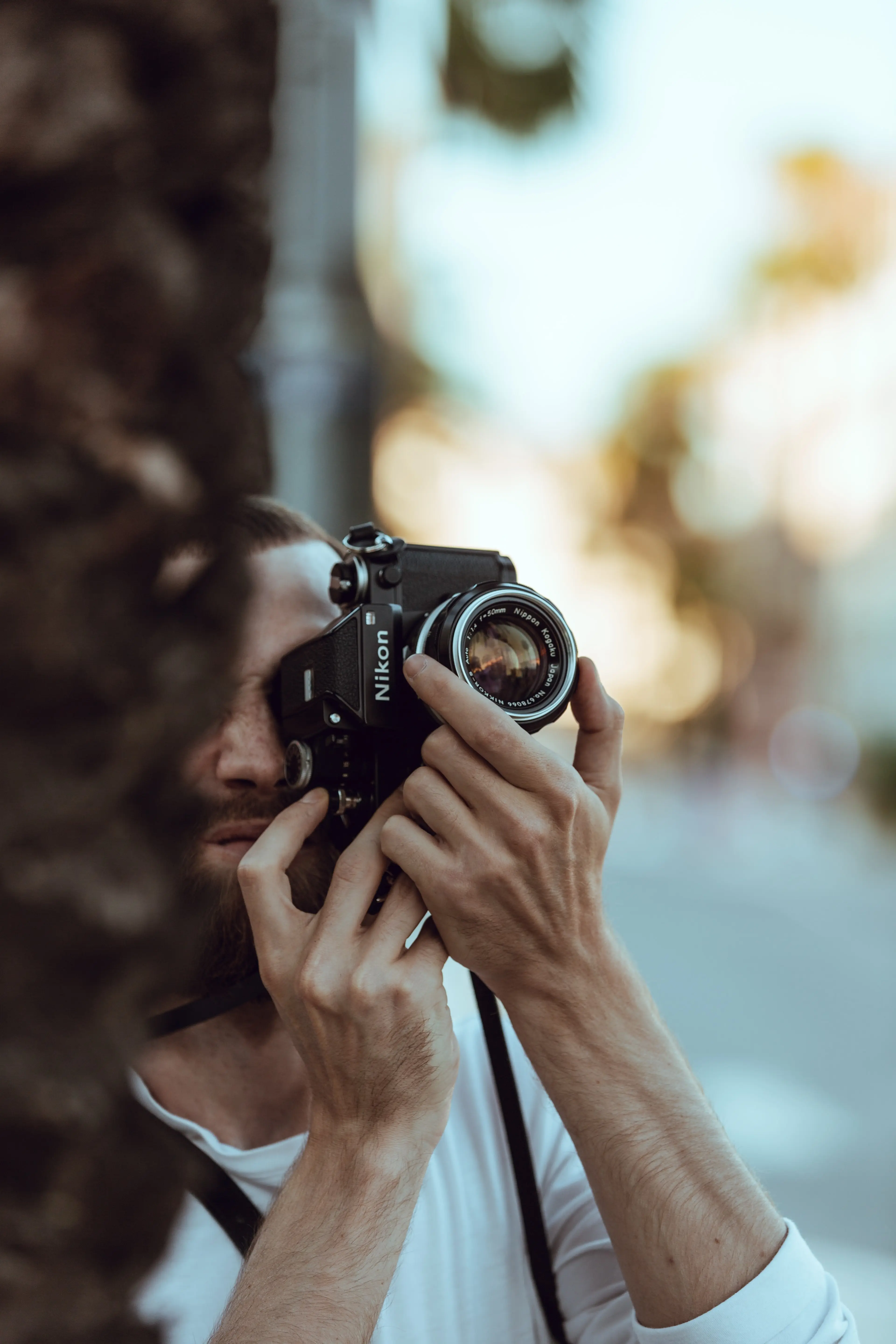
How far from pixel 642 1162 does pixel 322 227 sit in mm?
7355

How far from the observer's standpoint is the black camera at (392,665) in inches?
63.2

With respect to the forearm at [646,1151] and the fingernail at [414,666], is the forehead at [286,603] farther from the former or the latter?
the forearm at [646,1151]

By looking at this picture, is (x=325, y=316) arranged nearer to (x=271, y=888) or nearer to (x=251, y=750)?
(x=251, y=750)

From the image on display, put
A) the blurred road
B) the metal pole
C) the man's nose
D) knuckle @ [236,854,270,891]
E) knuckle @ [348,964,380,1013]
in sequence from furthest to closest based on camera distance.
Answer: the blurred road → the metal pole → the man's nose → knuckle @ [236,854,270,891] → knuckle @ [348,964,380,1013]

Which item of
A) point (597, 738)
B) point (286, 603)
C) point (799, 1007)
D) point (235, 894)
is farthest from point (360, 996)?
point (799, 1007)

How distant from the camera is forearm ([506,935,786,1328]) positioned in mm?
1422

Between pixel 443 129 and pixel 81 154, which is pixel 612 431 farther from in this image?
pixel 81 154

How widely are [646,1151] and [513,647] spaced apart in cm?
63

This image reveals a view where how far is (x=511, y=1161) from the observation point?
167cm

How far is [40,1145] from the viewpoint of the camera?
3.82 feet

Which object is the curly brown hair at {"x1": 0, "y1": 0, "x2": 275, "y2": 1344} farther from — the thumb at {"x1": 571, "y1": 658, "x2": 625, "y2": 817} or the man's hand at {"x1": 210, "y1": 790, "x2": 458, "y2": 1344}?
the thumb at {"x1": 571, "y1": 658, "x2": 625, "y2": 817}

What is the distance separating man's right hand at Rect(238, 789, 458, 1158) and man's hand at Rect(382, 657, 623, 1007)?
51mm

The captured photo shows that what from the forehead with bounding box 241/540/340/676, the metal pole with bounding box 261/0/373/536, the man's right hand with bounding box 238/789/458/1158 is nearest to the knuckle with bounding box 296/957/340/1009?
the man's right hand with bounding box 238/789/458/1158

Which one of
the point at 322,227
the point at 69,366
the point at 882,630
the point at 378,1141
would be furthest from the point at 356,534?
the point at 882,630
